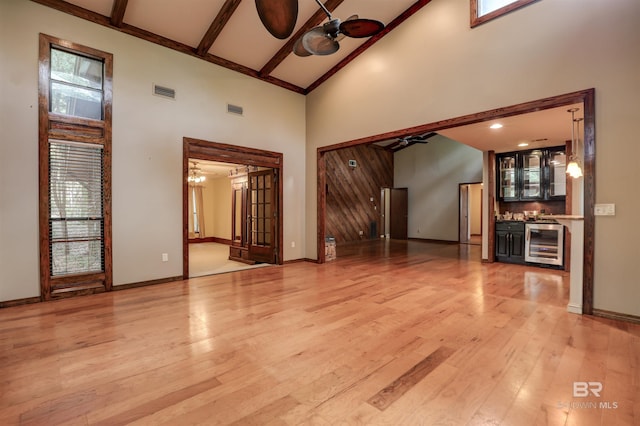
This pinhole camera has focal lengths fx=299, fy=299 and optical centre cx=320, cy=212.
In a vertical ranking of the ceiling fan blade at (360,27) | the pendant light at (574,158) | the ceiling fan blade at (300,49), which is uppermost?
the ceiling fan blade at (300,49)

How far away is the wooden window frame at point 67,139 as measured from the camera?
12.6 feet

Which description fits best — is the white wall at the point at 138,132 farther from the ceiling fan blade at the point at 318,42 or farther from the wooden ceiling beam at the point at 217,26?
the ceiling fan blade at the point at 318,42

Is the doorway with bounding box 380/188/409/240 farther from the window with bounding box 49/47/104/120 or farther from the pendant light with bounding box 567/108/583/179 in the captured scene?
the window with bounding box 49/47/104/120

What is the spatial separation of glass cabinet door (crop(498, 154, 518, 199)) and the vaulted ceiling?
13.3ft

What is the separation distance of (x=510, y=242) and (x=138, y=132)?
752 centimetres

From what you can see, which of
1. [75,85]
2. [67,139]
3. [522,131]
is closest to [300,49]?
[75,85]

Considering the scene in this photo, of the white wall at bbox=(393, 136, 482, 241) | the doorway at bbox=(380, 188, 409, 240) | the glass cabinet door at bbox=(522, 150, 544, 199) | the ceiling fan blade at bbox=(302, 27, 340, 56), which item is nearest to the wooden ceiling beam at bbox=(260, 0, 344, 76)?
the ceiling fan blade at bbox=(302, 27, 340, 56)

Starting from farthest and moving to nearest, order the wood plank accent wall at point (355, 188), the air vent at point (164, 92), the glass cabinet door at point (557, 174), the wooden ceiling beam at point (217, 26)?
1. the wood plank accent wall at point (355, 188)
2. the glass cabinet door at point (557, 174)
3. the air vent at point (164, 92)
4. the wooden ceiling beam at point (217, 26)

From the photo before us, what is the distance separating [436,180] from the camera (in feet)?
35.5

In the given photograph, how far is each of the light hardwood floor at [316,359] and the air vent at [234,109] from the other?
3376 mm

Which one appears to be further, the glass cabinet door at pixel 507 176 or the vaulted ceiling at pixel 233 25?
the glass cabinet door at pixel 507 176

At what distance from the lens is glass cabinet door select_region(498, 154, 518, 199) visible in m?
6.95

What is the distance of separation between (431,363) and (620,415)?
1.06 meters

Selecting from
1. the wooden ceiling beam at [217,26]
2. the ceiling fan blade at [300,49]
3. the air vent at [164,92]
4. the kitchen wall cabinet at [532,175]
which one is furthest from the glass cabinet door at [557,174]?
the air vent at [164,92]
